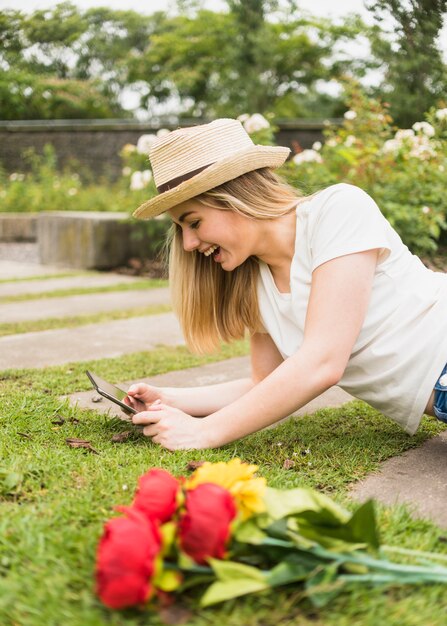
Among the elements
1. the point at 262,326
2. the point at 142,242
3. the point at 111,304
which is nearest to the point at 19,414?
the point at 262,326

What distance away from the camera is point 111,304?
4.95 metres

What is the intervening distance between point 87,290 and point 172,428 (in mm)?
3734

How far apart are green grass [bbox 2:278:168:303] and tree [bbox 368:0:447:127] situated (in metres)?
2.53

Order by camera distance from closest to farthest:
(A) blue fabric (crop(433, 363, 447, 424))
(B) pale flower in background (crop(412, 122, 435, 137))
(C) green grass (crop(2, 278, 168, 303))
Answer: (A) blue fabric (crop(433, 363, 447, 424))
(C) green grass (crop(2, 278, 168, 303))
(B) pale flower in background (crop(412, 122, 435, 137))

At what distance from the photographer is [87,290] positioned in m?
5.54

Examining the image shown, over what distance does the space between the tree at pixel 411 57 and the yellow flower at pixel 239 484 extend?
3.12m

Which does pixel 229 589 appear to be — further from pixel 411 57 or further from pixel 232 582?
pixel 411 57

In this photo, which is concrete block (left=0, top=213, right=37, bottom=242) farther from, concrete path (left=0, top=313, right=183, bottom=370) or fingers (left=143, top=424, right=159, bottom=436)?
fingers (left=143, top=424, right=159, bottom=436)

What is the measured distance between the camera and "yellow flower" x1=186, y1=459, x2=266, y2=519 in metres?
1.23

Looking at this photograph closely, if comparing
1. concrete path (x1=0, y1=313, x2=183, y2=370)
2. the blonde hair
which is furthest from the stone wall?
the blonde hair

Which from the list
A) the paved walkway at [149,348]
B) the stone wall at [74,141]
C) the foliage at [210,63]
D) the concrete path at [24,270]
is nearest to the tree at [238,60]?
the foliage at [210,63]

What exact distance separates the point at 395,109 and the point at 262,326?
4668 mm

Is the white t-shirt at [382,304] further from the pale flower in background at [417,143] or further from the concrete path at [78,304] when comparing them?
the pale flower in background at [417,143]

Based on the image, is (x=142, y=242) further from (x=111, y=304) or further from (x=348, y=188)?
(x=348, y=188)
